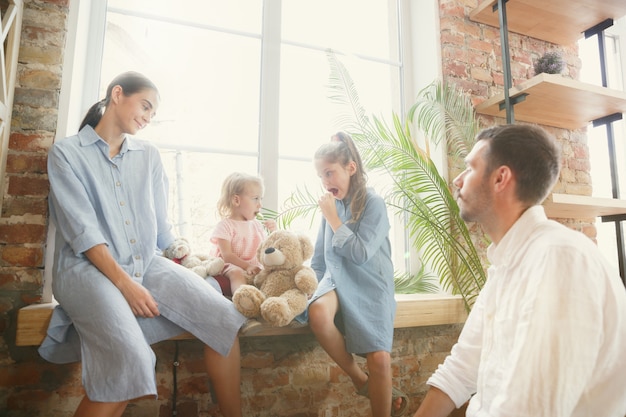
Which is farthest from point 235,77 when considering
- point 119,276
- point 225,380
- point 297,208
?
point 225,380

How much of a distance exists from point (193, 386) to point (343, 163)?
46.9 inches

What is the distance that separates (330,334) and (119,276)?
84 cm

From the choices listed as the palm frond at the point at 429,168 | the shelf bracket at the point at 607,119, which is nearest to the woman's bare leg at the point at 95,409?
the palm frond at the point at 429,168

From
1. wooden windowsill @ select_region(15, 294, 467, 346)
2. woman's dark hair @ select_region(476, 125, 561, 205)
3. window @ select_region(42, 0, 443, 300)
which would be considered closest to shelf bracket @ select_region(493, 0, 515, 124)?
window @ select_region(42, 0, 443, 300)

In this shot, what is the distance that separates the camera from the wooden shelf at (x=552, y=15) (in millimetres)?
2436

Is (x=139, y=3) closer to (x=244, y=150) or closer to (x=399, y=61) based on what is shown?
(x=244, y=150)

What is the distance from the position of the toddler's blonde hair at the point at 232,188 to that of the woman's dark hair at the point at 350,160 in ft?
1.07

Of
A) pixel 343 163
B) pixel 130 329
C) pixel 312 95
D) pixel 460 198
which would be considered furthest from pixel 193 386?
pixel 312 95

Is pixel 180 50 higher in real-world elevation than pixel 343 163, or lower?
higher

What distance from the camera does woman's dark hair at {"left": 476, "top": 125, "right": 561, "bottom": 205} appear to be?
1.05m

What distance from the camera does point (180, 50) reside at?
7.32ft

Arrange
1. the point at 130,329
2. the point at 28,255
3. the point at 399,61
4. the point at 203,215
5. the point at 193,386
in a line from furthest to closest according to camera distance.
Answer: the point at 399,61 < the point at 203,215 < the point at 193,386 < the point at 28,255 < the point at 130,329

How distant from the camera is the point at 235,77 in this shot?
2318 mm

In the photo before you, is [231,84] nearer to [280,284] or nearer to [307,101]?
[307,101]
